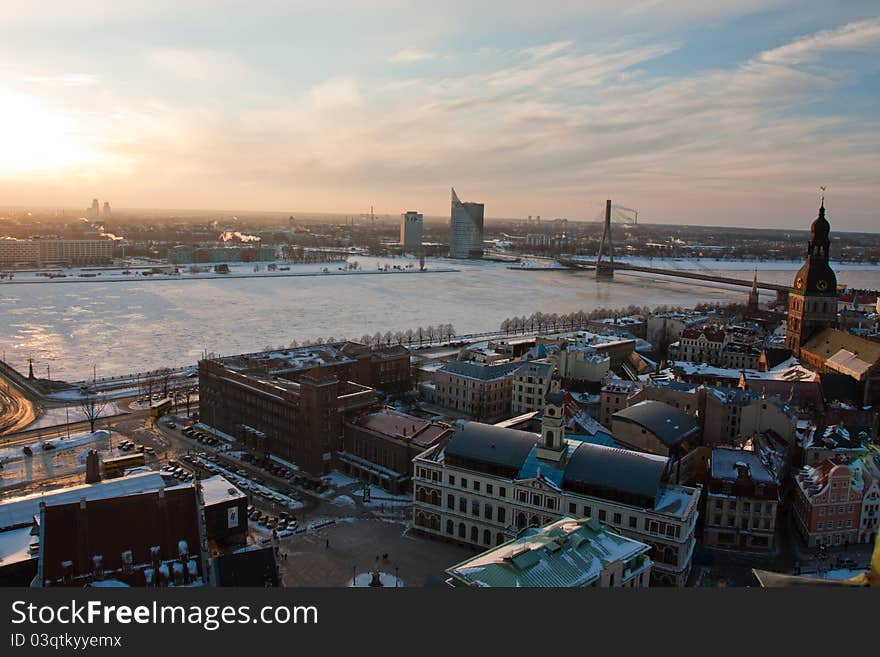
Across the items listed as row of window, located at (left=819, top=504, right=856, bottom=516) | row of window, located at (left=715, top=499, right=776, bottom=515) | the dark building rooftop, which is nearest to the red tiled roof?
the dark building rooftop

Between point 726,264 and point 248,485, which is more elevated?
point 726,264

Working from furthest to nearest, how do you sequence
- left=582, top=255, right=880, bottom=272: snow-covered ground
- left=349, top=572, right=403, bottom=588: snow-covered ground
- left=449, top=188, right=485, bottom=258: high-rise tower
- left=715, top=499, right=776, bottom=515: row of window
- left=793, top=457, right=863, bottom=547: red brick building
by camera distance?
left=449, top=188, right=485, bottom=258: high-rise tower < left=582, top=255, right=880, bottom=272: snow-covered ground < left=793, top=457, right=863, bottom=547: red brick building < left=715, top=499, right=776, bottom=515: row of window < left=349, top=572, right=403, bottom=588: snow-covered ground

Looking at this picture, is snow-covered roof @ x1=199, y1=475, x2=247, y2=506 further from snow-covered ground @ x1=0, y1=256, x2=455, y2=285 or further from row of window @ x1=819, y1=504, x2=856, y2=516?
snow-covered ground @ x1=0, y1=256, x2=455, y2=285

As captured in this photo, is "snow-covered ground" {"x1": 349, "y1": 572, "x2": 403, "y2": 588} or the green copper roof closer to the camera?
the green copper roof

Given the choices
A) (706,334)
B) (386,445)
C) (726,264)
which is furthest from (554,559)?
(726,264)

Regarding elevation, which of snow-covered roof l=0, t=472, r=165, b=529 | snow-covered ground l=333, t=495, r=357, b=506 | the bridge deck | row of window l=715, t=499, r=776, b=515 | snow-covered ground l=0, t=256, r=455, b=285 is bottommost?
snow-covered ground l=333, t=495, r=357, b=506

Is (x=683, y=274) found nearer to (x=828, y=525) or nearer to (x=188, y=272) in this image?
(x=188, y=272)

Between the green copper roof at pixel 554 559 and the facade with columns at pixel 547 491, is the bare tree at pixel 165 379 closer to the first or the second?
the facade with columns at pixel 547 491
